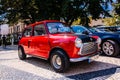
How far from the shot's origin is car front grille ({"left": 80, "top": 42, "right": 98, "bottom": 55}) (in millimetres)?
6173

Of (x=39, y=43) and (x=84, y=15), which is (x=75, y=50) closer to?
(x=39, y=43)

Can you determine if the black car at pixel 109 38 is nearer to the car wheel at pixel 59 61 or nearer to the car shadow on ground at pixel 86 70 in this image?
the car shadow on ground at pixel 86 70

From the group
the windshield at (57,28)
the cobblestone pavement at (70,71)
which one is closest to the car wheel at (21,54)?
the cobblestone pavement at (70,71)

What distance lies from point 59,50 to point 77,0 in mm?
18058

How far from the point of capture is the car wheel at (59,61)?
613cm

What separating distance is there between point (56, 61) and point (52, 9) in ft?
62.6

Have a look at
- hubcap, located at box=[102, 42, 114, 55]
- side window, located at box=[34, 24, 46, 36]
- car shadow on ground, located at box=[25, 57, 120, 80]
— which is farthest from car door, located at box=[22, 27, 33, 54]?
hubcap, located at box=[102, 42, 114, 55]

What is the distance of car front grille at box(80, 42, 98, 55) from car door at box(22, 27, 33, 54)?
266cm

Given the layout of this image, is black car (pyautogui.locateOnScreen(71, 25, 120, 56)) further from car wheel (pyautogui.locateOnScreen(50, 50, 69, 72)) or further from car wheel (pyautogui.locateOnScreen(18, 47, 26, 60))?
car wheel (pyautogui.locateOnScreen(18, 47, 26, 60))

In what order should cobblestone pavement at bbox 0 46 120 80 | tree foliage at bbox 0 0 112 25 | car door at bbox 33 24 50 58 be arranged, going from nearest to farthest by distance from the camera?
1. cobblestone pavement at bbox 0 46 120 80
2. car door at bbox 33 24 50 58
3. tree foliage at bbox 0 0 112 25

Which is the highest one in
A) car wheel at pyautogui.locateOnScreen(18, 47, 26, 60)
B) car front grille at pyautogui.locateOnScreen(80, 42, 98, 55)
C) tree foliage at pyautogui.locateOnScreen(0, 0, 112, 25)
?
tree foliage at pyautogui.locateOnScreen(0, 0, 112, 25)

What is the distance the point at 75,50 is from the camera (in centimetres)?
602

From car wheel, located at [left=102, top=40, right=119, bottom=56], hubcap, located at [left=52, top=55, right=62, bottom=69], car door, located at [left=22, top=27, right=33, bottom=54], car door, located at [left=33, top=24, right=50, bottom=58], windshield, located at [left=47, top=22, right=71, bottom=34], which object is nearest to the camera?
hubcap, located at [left=52, top=55, right=62, bottom=69]

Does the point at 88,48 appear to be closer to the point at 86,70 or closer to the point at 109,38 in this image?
the point at 86,70
